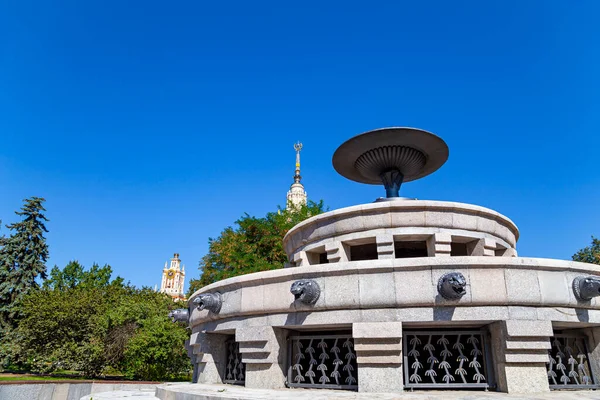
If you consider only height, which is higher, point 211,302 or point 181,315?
point 211,302

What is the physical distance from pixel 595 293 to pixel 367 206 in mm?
4849

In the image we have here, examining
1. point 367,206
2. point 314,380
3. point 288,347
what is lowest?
point 314,380

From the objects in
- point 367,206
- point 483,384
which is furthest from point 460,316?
point 367,206

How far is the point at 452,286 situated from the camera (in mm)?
6406

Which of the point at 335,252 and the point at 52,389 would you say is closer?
the point at 335,252

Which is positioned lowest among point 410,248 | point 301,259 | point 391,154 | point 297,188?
point 301,259

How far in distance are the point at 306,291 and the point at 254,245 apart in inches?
733

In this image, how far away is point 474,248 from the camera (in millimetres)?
10453

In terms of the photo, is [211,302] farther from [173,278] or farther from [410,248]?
[173,278]

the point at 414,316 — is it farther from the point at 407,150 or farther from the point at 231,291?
the point at 407,150

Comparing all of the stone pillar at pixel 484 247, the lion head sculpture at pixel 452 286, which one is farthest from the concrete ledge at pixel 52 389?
the lion head sculpture at pixel 452 286

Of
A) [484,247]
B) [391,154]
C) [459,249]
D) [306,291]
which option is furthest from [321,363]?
[391,154]

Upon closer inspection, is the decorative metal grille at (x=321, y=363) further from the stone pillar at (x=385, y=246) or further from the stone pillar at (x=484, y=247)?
the stone pillar at (x=484, y=247)

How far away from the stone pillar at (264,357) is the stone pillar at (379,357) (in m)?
1.59
